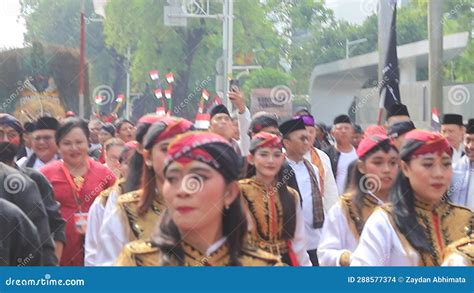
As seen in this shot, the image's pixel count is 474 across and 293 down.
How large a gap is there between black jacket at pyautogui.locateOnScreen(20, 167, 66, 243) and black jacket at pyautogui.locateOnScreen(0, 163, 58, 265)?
0.87 feet

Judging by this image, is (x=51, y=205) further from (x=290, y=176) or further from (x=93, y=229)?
(x=290, y=176)

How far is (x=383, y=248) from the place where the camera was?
3980 millimetres

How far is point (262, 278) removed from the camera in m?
3.56

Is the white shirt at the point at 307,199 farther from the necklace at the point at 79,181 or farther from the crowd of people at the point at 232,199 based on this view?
the necklace at the point at 79,181

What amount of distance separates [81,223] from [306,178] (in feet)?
5.21

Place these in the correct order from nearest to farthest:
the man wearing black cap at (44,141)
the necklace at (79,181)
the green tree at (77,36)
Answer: the necklace at (79,181), the man wearing black cap at (44,141), the green tree at (77,36)

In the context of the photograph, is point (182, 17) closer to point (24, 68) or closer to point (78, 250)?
point (24, 68)

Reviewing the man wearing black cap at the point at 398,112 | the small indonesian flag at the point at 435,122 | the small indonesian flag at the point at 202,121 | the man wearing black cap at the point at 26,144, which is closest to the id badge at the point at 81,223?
the man wearing black cap at the point at 26,144

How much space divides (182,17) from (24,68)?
172 cm

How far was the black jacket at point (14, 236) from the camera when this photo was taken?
146 inches

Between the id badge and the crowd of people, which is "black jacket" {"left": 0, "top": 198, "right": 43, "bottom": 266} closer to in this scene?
the crowd of people

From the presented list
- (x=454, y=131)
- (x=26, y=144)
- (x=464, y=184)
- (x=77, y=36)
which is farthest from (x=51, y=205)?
(x=77, y=36)

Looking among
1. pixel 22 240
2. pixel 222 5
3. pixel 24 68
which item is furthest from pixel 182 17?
pixel 22 240

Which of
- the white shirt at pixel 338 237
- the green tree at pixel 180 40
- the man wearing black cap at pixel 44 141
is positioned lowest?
the white shirt at pixel 338 237
